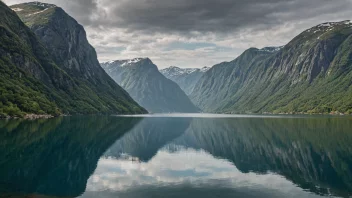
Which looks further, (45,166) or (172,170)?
(172,170)

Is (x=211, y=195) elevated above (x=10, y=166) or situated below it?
below

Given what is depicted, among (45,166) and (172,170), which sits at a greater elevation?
(45,166)

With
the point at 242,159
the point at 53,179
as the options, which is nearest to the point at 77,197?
the point at 53,179

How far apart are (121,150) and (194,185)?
115 feet

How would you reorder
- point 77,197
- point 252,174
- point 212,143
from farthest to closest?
point 212,143, point 252,174, point 77,197

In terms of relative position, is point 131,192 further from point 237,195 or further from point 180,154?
point 180,154

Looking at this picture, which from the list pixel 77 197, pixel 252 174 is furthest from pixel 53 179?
pixel 252 174

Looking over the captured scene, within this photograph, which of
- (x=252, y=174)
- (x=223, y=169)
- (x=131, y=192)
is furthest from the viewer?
(x=223, y=169)

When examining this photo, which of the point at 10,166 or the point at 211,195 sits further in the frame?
the point at 10,166

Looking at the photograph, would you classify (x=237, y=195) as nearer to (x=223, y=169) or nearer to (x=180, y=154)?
(x=223, y=169)

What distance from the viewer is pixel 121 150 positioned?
69062 mm

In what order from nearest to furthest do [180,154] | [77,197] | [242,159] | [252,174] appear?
[77,197]
[252,174]
[242,159]
[180,154]

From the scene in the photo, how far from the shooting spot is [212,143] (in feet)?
275

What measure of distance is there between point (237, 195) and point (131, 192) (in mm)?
11122
